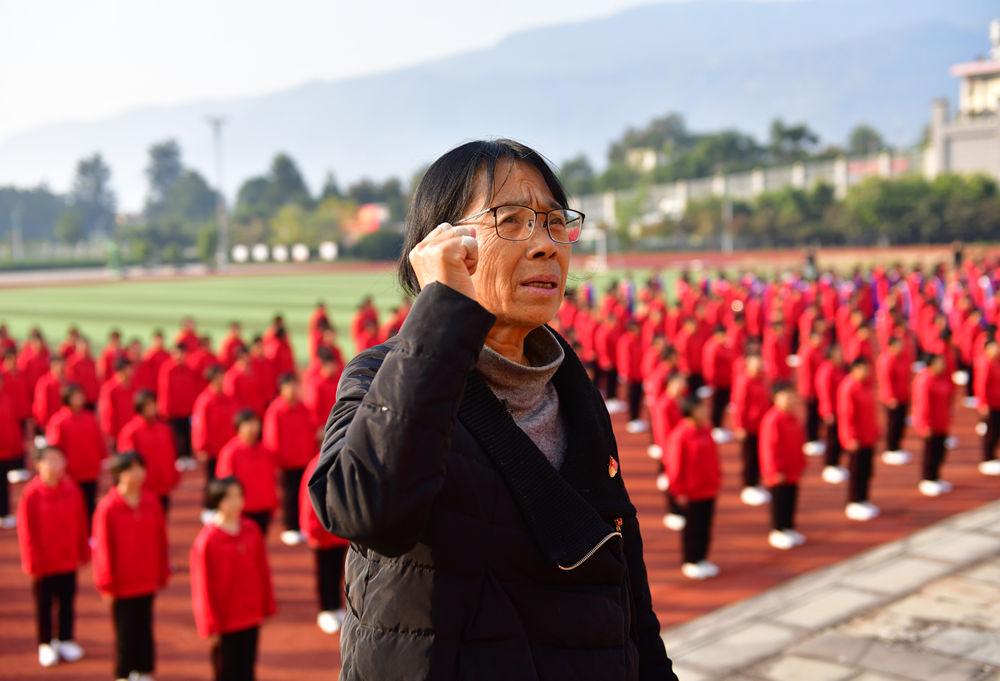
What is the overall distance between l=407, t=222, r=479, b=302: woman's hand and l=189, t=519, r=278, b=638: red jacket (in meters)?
4.05

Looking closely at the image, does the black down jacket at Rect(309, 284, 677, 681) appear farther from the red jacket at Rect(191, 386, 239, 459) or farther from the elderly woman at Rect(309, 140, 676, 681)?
the red jacket at Rect(191, 386, 239, 459)

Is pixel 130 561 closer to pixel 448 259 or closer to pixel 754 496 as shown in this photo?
pixel 448 259

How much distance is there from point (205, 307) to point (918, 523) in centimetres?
2810

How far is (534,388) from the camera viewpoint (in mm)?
1583

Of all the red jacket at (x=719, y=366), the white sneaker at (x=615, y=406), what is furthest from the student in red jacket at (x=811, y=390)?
the white sneaker at (x=615, y=406)

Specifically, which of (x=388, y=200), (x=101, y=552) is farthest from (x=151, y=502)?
(x=388, y=200)

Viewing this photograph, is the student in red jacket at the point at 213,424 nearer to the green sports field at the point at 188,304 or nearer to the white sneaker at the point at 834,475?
the white sneaker at the point at 834,475

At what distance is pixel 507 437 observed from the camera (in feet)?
4.68

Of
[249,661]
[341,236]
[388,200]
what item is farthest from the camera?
[388,200]

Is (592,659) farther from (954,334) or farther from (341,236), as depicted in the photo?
(341,236)

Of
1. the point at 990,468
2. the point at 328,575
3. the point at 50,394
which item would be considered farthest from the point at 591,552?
the point at 50,394

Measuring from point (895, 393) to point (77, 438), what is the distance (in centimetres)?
790

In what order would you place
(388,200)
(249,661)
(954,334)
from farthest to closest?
(388,200) → (954,334) → (249,661)

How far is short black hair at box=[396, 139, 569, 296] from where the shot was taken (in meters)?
1.51
